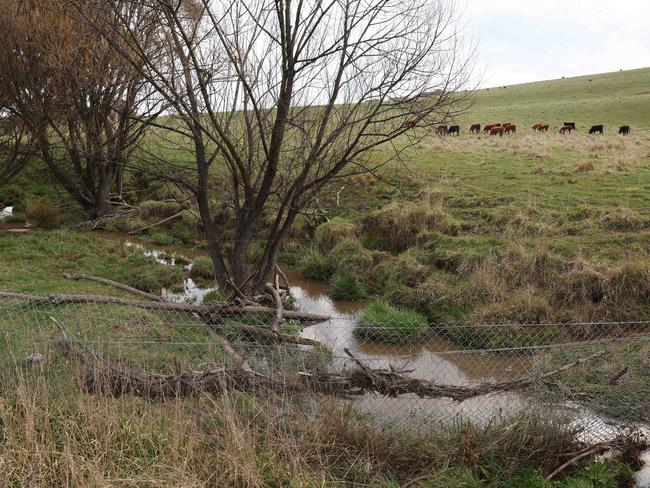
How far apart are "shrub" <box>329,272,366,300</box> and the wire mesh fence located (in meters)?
2.53

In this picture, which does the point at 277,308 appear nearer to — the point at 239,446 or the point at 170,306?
the point at 170,306

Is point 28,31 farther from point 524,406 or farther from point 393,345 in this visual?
point 524,406

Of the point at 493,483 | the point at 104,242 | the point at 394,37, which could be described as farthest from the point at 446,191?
the point at 493,483

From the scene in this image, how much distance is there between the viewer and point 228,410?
5004mm

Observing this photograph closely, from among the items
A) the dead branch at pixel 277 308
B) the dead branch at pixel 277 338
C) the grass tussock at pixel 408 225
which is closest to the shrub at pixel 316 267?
the grass tussock at pixel 408 225

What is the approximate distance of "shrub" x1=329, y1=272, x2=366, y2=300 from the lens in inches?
488

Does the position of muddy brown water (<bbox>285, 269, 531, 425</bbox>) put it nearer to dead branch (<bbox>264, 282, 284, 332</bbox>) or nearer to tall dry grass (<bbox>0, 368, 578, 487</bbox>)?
tall dry grass (<bbox>0, 368, 578, 487</bbox>)

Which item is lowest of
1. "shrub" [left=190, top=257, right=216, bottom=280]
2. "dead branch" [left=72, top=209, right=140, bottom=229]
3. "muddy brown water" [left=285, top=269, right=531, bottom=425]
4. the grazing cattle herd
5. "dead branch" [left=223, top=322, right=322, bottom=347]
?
"muddy brown water" [left=285, top=269, right=531, bottom=425]

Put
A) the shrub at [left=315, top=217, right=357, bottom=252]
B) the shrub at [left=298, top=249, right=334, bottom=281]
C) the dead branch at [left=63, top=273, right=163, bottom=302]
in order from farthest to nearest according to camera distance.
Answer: the shrub at [left=315, top=217, right=357, bottom=252]
the shrub at [left=298, top=249, right=334, bottom=281]
the dead branch at [left=63, top=273, right=163, bottom=302]

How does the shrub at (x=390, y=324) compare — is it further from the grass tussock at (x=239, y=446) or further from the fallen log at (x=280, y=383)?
the grass tussock at (x=239, y=446)

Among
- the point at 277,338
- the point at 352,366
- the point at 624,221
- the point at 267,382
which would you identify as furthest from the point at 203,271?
the point at 624,221

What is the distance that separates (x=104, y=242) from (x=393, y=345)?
9.30m

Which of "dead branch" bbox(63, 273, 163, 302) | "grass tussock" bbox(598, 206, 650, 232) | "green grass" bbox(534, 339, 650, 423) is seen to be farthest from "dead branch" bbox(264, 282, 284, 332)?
"grass tussock" bbox(598, 206, 650, 232)

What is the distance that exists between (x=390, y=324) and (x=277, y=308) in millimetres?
1869
